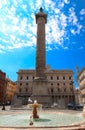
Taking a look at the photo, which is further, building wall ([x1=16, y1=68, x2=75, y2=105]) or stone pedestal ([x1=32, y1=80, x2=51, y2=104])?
building wall ([x1=16, y1=68, x2=75, y2=105])

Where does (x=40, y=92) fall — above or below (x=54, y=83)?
below

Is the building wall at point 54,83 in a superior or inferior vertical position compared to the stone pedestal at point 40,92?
superior

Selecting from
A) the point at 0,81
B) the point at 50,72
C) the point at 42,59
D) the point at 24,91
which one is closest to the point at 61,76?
the point at 50,72

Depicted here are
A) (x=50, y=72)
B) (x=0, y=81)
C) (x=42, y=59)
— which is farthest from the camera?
(x=50, y=72)

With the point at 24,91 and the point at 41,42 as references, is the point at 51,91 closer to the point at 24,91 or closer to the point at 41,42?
the point at 24,91

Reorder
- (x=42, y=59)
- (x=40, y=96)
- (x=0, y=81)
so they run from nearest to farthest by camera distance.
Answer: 1. (x=40, y=96)
2. (x=42, y=59)
3. (x=0, y=81)

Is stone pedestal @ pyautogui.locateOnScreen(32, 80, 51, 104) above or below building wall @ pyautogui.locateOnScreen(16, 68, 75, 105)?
below

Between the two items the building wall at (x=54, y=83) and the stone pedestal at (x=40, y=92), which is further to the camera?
the building wall at (x=54, y=83)

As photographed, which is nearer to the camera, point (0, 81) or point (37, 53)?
point (37, 53)

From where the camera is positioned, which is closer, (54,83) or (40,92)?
(40,92)

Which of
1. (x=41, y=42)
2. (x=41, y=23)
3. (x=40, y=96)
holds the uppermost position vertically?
(x=41, y=23)

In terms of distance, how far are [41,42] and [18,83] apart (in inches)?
Answer: 1555

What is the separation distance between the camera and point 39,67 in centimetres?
3759

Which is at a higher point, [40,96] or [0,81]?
[0,81]
